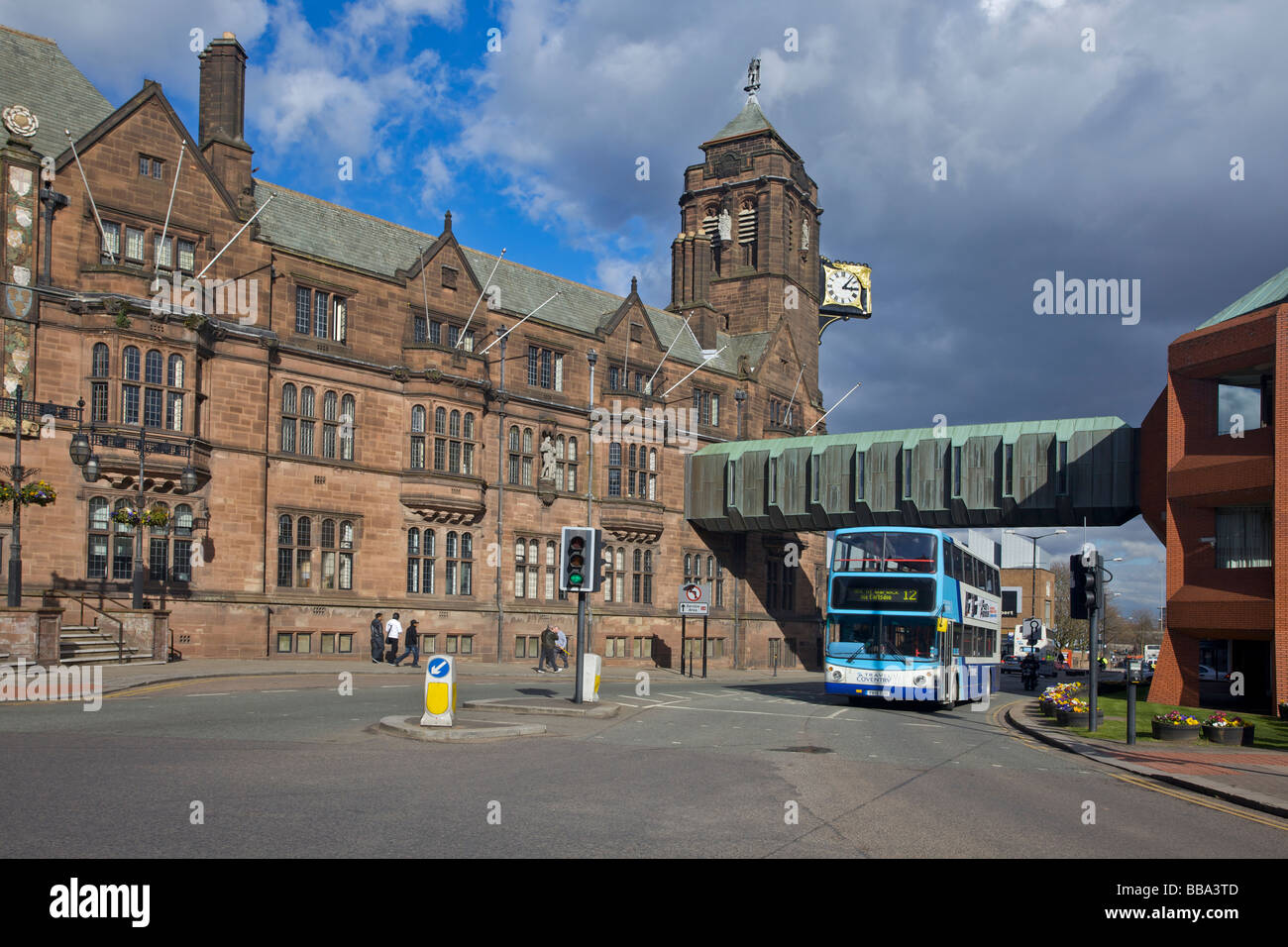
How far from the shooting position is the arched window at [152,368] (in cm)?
3322

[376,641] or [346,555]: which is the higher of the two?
[346,555]

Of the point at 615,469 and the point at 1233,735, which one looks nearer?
the point at 1233,735

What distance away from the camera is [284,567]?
37.5m

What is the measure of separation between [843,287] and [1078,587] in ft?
196

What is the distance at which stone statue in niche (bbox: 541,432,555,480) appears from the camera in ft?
154

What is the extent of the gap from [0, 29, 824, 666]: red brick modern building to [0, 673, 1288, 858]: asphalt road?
13.8m

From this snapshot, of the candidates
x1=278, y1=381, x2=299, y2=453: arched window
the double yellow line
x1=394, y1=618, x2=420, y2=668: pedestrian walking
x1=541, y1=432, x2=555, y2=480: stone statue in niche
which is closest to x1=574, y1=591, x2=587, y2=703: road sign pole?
the double yellow line

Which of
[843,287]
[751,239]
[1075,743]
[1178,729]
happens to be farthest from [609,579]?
[843,287]

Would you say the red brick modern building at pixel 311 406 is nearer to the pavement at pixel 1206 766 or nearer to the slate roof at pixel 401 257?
the slate roof at pixel 401 257

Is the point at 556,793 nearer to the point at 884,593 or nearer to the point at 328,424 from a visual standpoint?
the point at 884,593

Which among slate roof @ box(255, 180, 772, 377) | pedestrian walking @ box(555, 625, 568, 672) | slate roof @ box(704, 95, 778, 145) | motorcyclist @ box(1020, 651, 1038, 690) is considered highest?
slate roof @ box(704, 95, 778, 145)

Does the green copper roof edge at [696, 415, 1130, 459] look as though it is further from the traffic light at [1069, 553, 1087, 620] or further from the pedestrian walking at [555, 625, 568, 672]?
the traffic light at [1069, 553, 1087, 620]

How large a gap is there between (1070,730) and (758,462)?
2806 centimetres

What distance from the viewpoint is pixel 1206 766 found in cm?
1753
